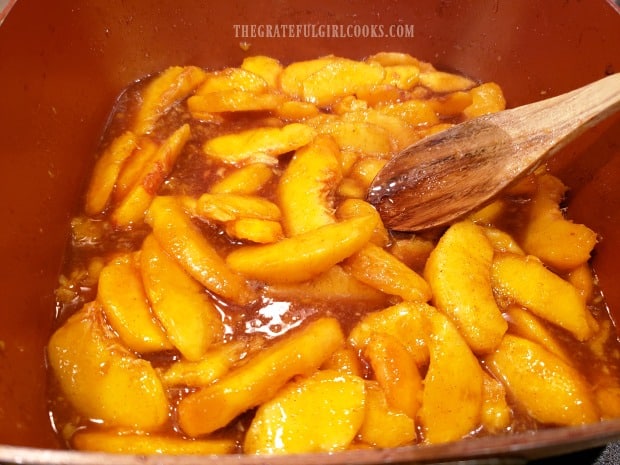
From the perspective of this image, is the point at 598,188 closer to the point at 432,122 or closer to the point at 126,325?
the point at 432,122

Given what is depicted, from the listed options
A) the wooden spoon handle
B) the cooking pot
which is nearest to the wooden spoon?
the wooden spoon handle

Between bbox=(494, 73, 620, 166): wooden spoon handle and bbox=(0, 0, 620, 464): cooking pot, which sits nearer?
bbox=(0, 0, 620, 464): cooking pot

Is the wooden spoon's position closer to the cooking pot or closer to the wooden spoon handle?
the wooden spoon handle

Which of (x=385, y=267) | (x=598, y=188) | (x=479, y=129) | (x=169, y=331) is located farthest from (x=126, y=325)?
(x=598, y=188)

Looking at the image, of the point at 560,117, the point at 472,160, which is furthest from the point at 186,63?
the point at 560,117

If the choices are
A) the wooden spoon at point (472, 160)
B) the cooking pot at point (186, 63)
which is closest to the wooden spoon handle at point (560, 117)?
the wooden spoon at point (472, 160)

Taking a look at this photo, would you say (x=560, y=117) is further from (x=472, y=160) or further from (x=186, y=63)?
(x=186, y=63)

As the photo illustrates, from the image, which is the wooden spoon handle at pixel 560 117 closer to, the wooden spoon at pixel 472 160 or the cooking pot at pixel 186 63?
the wooden spoon at pixel 472 160
